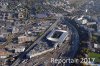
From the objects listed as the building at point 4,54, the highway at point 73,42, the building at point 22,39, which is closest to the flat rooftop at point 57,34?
the highway at point 73,42

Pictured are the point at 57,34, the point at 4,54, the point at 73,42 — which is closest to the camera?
the point at 4,54

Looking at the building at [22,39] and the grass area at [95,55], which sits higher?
the building at [22,39]

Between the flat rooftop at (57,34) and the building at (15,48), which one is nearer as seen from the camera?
the building at (15,48)

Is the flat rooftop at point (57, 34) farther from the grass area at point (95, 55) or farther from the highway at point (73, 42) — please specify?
the grass area at point (95, 55)

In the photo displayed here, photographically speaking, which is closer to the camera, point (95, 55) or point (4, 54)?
point (4, 54)

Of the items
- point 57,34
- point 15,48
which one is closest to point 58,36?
point 57,34

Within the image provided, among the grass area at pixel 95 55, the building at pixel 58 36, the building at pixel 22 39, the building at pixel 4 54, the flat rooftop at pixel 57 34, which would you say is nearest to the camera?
the building at pixel 4 54

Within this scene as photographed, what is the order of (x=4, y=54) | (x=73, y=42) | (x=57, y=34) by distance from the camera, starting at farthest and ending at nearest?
(x=57, y=34)
(x=73, y=42)
(x=4, y=54)

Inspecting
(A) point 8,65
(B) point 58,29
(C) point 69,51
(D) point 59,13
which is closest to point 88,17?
(D) point 59,13

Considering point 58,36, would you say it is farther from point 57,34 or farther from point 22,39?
point 22,39

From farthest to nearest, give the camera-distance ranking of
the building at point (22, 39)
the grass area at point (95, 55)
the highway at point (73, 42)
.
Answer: the building at point (22, 39), the highway at point (73, 42), the grass area at point (95, 55)
